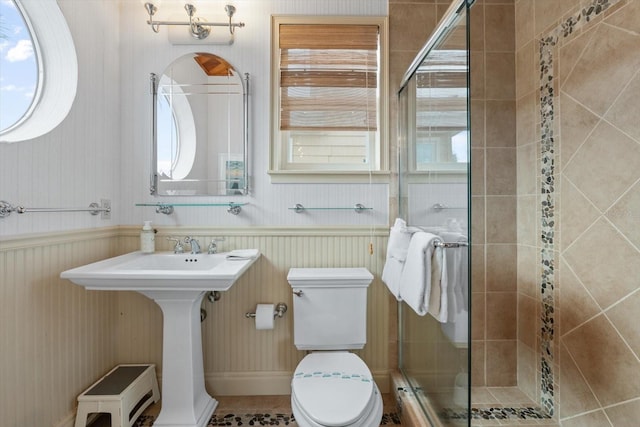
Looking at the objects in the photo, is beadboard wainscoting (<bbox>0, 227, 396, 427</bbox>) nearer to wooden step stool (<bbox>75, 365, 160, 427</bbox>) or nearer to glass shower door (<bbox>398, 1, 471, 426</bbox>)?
wooden step stool (<bbox>75, 365, 160, 427</bbox>)

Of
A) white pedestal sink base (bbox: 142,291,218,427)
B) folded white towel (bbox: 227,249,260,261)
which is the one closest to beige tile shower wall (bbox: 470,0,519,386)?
folded white towel (bbox: 227,249,260,261)

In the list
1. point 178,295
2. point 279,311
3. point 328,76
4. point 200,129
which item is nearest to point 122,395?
point 178,295

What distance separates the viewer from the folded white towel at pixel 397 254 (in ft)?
4.52

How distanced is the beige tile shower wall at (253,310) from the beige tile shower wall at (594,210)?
0.85 m

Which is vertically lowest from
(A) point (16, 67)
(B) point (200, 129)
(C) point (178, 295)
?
(C) point (178, 295)

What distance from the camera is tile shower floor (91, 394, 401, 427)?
1.46 m

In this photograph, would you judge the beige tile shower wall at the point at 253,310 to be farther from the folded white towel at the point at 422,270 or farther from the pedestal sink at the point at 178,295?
the folded white towel at the point at 422,270

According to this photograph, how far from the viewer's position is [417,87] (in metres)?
1.43

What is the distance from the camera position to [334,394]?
1.11 meters

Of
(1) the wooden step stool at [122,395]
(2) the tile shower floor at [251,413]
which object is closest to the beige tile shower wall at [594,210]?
(2) the tile shower floor at [251,413]

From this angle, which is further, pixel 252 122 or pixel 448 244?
pixel 252 122

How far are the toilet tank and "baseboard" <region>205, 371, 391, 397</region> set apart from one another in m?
0.39

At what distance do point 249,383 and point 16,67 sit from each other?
6.29 feet

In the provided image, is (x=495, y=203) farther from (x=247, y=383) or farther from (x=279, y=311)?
(x=247, y=383)
